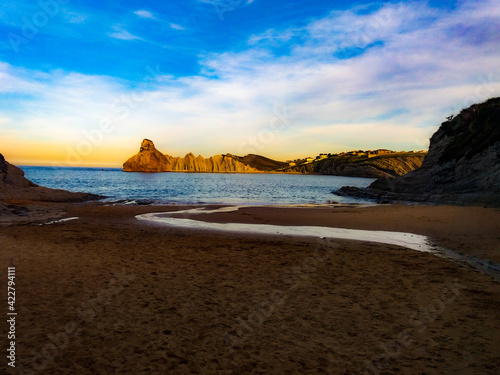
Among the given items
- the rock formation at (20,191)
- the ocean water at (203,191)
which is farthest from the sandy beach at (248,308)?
the ocean water at (203,191)

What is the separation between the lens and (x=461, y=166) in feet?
98.9

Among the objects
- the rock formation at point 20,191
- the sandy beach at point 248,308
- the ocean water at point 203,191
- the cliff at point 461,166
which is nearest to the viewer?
the sandy beach at point 248,308

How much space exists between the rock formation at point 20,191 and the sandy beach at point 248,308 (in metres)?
18.3

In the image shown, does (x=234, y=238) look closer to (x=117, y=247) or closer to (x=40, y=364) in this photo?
(x=117, y=247)

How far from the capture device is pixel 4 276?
27.3ft

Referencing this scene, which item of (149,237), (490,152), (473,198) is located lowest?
(149,237)

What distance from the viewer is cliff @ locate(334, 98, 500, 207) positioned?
2661 cm

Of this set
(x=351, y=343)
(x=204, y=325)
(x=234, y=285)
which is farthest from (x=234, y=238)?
(x=351, y=343)

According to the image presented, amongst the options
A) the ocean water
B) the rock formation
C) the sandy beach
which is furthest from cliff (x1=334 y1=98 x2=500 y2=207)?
the rock formation

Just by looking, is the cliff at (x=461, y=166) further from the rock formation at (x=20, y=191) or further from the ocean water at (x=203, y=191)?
the rock formation at (x=20, y=191)

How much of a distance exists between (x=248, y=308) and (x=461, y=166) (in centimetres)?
3192

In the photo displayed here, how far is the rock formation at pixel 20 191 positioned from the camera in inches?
1093

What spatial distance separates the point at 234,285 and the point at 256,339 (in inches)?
111

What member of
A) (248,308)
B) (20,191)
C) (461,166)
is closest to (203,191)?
(20,191)
